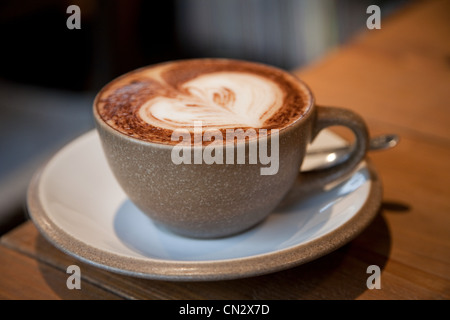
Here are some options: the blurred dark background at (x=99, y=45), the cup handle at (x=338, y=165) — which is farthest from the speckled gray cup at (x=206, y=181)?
the blurred dark background at (x=99, y=45)

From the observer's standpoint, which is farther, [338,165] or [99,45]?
[99,45]

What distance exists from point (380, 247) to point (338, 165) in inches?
4.1

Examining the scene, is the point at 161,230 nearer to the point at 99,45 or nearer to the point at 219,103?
Answer: the point at 219,103

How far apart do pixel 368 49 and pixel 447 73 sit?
18 centimetres

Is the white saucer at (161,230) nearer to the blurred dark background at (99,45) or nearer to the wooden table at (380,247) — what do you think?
the wooden table at (380,247)

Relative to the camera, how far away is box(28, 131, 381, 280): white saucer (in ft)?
1.52

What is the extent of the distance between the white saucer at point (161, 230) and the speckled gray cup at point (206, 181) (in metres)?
0.02

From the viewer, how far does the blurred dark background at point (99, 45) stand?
5.83ft

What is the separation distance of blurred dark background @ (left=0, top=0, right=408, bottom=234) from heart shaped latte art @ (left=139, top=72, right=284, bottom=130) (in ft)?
3.30

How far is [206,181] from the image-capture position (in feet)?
1.60

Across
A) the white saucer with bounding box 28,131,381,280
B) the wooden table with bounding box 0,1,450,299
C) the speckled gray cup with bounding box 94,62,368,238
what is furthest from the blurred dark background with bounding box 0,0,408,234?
the speckled gray cup with bounding box 94,62,368,238

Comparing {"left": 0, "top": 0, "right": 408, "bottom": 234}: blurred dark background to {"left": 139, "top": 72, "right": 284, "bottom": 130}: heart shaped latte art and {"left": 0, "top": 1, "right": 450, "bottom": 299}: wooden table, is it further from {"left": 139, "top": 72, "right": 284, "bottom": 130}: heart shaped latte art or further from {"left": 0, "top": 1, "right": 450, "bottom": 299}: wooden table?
{"left": 139, "top": 72, "right": 284, "bottom": 130}: heart shaped latte art

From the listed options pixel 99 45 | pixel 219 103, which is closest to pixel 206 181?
pixel 219 103

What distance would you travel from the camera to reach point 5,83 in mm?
2096
